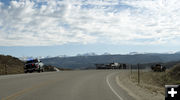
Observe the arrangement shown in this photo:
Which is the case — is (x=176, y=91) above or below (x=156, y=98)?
above

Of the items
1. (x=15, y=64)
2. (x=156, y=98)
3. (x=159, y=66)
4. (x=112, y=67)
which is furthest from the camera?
(x=112, y=67)

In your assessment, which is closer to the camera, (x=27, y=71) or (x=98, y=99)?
(x=98, y=99)

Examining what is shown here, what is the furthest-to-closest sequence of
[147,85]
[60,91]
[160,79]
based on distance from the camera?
[160,79]
[147,85]
[60,91]

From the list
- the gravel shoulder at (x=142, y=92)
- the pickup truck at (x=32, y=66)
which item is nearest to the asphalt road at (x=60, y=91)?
the gravel shoulder at (x=142, y=92)

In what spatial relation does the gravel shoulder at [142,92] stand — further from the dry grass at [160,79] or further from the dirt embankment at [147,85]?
the dry grass at [160,79]

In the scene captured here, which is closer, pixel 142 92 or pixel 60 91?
pixel 60 91

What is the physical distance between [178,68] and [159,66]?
11.7 metres

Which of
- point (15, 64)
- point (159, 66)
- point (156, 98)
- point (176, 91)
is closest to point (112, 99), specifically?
point (156, 98)

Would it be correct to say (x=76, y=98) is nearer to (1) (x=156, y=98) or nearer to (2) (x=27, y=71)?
(1) (x=156, y=98)

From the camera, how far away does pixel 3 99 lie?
12656 mm

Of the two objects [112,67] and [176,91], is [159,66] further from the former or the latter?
[176,91]

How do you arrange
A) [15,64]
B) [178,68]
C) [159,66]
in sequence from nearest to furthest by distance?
[178,68], [159,66], [15,64]

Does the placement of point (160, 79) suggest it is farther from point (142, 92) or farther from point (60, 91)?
point (60, 91)

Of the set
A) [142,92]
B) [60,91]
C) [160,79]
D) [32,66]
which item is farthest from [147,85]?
[32,66]
